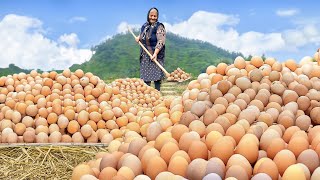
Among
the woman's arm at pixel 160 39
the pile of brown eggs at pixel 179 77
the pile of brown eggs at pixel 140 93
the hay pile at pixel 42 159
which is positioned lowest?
the hay pile at pixel 42 159

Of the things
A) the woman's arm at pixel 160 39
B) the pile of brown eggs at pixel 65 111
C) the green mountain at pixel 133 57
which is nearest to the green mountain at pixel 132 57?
the green mountain at pixel 133 57

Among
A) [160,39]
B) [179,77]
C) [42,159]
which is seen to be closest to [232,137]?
[42,159]

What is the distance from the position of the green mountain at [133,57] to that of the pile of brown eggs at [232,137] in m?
19.1

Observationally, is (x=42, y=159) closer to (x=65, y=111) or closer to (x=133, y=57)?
(x=65, y=111)

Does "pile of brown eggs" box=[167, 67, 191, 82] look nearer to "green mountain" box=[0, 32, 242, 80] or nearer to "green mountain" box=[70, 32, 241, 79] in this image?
"green mountain" box=[0, 32, 242, 80]

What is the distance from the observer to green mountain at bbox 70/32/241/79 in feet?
85.5

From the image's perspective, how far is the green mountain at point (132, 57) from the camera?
85.3 ft

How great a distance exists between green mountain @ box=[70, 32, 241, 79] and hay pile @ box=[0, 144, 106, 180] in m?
18.4

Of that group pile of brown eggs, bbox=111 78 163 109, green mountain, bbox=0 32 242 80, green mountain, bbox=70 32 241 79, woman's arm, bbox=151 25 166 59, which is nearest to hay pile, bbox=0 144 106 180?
pile of brown eggs, bbox=111 78 163 109

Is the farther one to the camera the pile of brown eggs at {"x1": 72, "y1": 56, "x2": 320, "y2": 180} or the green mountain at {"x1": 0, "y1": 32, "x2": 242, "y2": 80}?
the green mountain at {"x1": 0, "y1": 32, "x2": 242, "y2": 80}

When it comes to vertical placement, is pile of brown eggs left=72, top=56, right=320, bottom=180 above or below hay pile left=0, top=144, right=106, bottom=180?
above

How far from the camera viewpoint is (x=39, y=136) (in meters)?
4.25

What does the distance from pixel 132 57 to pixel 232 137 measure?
1033 inches

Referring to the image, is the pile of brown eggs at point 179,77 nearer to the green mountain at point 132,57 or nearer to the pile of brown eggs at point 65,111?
the green mountain at point 132,57
